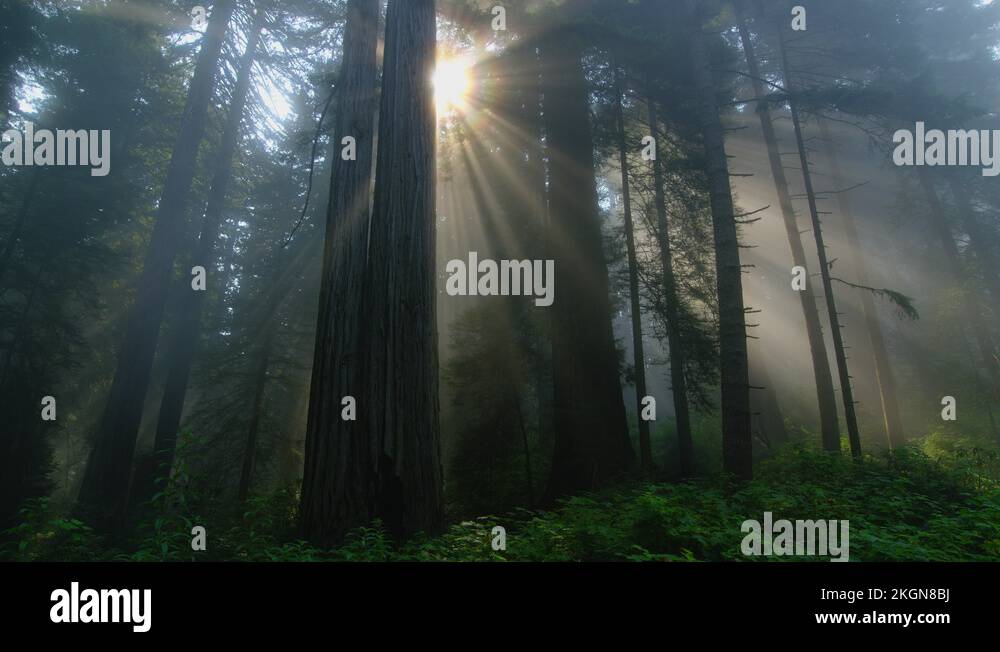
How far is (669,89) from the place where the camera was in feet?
35.7

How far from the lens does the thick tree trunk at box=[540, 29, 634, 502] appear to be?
770cm

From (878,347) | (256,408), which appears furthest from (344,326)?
(878,347)

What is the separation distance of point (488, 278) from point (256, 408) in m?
8.84

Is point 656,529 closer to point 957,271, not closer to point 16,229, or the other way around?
point 16,229

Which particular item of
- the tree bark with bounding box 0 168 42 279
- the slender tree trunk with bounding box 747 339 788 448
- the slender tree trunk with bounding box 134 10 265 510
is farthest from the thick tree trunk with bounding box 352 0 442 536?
the tree bark with bounding box 0 168 42 279

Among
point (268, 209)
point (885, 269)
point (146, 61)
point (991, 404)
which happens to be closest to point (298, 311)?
point (268, 209)

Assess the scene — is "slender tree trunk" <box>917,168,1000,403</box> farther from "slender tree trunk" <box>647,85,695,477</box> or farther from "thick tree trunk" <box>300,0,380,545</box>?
"thick tree trunk" <box>300,0,380,545</box>

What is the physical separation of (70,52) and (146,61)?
210 cm

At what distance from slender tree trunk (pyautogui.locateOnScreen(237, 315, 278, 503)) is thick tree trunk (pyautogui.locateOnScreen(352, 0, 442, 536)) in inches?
411

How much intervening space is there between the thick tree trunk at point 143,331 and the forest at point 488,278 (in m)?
0.07

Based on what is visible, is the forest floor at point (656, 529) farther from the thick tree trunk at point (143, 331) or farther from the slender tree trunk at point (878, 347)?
the slender tree trunk at point (878, 347)
